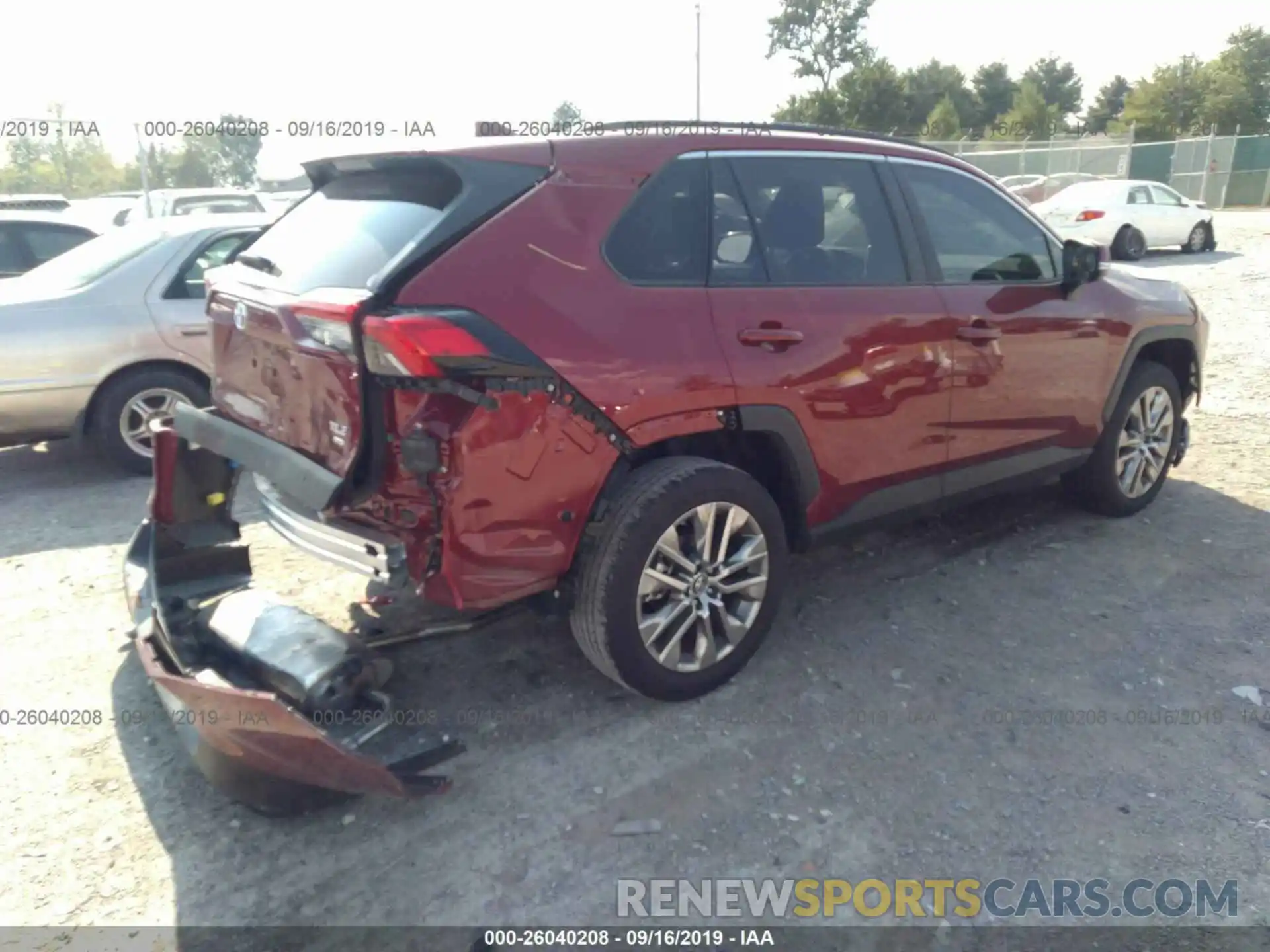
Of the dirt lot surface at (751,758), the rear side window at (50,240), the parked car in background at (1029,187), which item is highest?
the rear side window at (50,240)

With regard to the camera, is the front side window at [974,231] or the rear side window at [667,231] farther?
the front side window at [974,231]

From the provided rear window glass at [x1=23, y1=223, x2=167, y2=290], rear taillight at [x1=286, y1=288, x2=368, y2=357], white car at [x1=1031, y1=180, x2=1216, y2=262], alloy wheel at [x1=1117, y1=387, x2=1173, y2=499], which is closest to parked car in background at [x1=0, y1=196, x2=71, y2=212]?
rear window glass at [x1=23, y1=223, x2=167, y2=290]

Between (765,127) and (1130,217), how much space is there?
55.5ft

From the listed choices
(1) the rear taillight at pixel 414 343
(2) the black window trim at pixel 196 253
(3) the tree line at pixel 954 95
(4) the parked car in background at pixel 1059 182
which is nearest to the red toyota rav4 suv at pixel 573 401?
(1) the rear taillight at pixel 414 343

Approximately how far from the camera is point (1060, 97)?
71.8 meters

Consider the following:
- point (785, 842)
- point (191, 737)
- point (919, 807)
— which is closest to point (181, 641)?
point (191, 737)

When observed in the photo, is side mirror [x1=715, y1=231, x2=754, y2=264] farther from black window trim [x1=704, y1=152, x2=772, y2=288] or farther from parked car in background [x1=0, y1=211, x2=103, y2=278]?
parked car in background [x1=0, y1=211, x2=103, y2=278]

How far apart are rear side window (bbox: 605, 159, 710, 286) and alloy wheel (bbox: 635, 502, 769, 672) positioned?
814mm

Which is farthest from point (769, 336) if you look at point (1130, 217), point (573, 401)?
point (1130, 217)

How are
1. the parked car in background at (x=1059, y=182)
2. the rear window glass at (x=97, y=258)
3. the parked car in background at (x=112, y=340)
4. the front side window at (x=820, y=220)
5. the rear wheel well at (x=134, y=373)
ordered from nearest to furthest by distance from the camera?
the front side window at (x=820, y=220), the parked car in background at (x=112, y=340), the rear wheel well at (x=134, y=373), the rear window glass at (x=97, y=258), the parked car in background at (x=1059, y=182)

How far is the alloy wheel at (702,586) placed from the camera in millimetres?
3262

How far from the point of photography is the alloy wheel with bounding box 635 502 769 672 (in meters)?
3.26

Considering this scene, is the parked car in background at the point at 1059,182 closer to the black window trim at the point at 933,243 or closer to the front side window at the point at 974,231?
the black window trim at the point at 933,243

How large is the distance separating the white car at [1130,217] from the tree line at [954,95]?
926 inches
